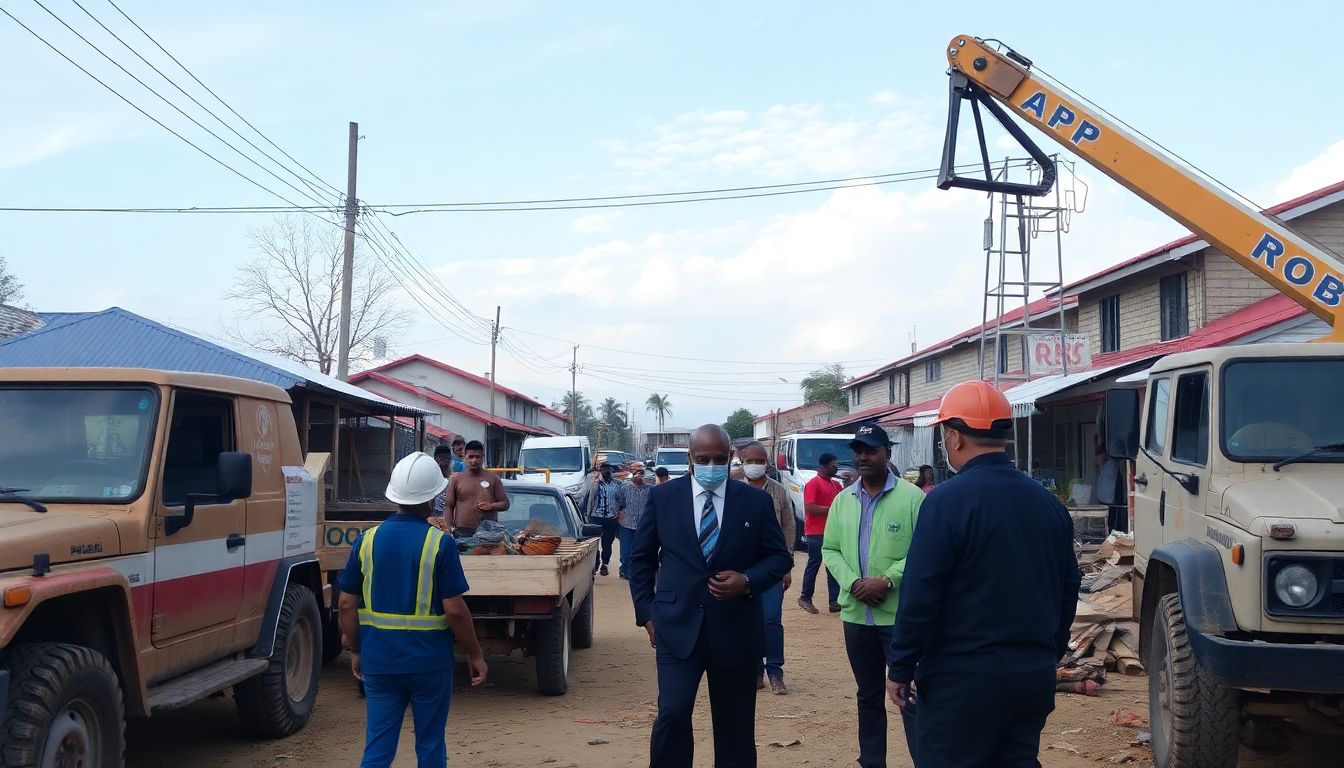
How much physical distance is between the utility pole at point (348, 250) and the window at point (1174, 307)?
1576 centimetres

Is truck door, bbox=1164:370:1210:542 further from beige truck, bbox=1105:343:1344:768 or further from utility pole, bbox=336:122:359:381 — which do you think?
utility pole, bbox=336:122:359:381

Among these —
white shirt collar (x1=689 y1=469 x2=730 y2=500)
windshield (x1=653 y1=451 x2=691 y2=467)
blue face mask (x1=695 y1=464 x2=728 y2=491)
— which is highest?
windshield (x1=653 y1=451 x2=691 y2=467)

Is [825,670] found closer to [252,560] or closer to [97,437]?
[252,560]

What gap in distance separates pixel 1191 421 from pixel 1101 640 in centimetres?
401

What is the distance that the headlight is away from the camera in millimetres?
5375

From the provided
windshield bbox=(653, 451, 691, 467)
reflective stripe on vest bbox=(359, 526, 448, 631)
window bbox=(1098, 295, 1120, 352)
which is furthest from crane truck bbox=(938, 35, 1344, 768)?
windshield bbox=(653, 451, 691, 467)

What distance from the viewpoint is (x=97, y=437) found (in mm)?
6008

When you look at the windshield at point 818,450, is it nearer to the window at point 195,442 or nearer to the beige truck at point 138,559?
the beige truck at point 138,559

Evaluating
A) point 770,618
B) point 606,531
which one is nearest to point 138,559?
point 770,618

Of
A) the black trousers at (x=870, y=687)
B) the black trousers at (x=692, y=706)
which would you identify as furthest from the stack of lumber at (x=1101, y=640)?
the black trousers at (x=692, y=706)

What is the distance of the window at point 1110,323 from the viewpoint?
23683 millimetres

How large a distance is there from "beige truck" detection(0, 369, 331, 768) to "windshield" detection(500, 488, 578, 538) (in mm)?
3433

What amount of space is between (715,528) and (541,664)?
3.95m

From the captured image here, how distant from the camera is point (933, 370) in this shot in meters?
37.3
